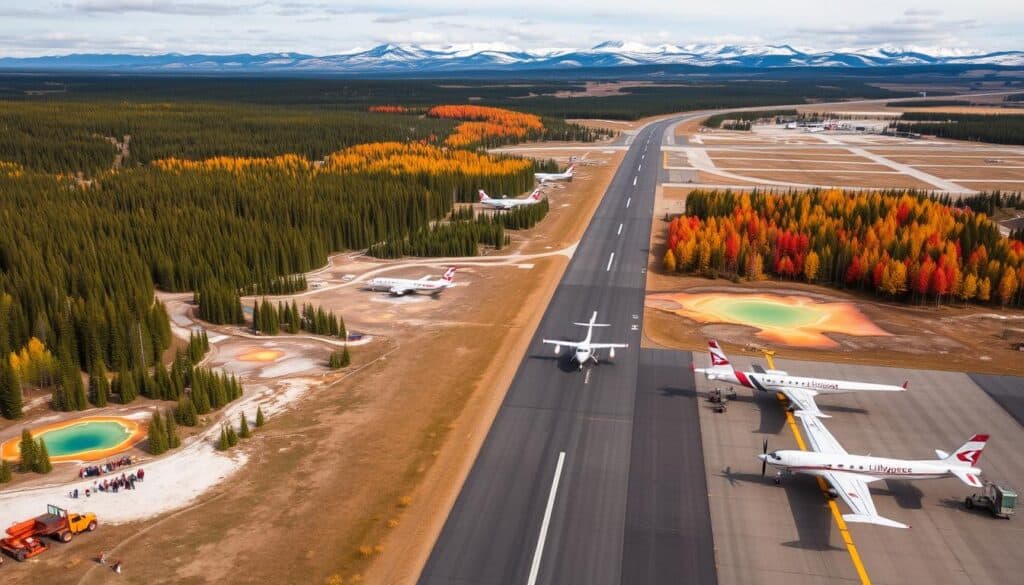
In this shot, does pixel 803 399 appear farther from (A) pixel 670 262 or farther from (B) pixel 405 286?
(B) pixel 405 286

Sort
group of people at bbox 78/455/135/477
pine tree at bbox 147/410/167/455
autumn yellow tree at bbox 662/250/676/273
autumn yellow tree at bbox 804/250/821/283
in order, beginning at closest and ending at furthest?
group of people at bbox 78/455/135/477 < pine tree at bbox 147/410/167/455 < autumn yellow tree at bbox 804/250/821/283 < autumn yellow tree at bbox 662/250/676/273

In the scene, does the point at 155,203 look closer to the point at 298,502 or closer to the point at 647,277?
the point at 647,277

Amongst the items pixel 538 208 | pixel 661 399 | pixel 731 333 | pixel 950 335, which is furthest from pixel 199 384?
pixel 538 208

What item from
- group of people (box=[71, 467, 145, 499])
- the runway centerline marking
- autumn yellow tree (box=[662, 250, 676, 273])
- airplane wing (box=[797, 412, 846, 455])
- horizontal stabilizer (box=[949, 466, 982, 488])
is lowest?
the runway centerline marking

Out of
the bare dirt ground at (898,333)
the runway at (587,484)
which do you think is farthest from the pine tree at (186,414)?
the bare dirt ground at (898,333)

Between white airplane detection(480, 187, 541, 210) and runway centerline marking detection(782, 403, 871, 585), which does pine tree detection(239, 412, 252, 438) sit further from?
white airplane detection(480, 187, 541, 210)

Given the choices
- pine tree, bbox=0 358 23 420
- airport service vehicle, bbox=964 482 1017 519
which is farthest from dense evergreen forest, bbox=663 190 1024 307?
pine tree, bbox=0 358 23 420

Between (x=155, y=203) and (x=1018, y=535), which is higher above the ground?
(x=155, y=203)
